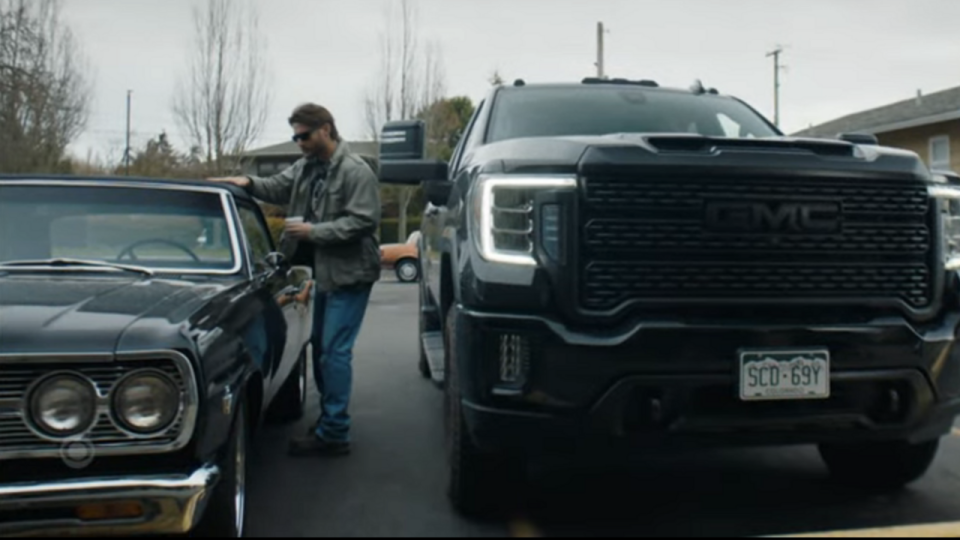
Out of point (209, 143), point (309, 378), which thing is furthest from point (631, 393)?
point (209, 143)

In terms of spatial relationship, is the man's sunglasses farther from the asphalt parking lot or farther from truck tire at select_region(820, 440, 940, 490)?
truck tire at select_region(820, 440, 940, 490)

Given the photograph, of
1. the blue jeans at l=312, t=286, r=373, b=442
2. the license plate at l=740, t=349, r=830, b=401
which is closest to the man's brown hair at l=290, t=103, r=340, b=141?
the blue jeans at l=312, t=286, r=373, b=442

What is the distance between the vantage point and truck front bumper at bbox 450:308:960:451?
10.4 feet

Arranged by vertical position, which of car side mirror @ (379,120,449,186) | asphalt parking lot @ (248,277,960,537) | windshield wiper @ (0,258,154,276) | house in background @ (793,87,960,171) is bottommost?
asphalt parking lot @ (248,277,960,537)

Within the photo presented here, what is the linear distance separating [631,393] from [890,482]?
5.97 ft

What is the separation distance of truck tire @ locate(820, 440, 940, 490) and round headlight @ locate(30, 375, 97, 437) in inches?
129

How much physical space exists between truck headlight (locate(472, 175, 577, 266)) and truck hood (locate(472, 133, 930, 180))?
0.05 metres

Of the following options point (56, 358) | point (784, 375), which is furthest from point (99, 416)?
point (784, 375)

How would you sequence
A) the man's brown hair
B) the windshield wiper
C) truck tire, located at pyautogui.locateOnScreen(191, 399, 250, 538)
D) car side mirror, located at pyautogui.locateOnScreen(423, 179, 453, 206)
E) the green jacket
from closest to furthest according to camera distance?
truck tire, located at pyautogui.locateOnScreen(191, 399, 250, 538)
the windshield wiper
car side mirror, located at pyautogui.locateOnScreen(423, 179, 453, 206)
the green jacket
the man's brown hair

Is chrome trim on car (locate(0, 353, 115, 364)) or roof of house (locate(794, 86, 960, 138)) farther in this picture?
roof of house (locate(794, 86, 960, 138))

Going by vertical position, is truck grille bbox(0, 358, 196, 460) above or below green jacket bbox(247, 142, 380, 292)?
below

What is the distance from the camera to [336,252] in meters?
4.92

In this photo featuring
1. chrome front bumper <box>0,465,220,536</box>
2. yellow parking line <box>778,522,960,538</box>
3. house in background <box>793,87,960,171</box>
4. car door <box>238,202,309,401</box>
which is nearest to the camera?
chrome front bumper <box>0,465,220,536</box>

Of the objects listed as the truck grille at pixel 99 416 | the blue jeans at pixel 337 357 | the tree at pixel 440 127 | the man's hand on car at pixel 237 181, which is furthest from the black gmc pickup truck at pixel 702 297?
the tree at pixel 440 127
